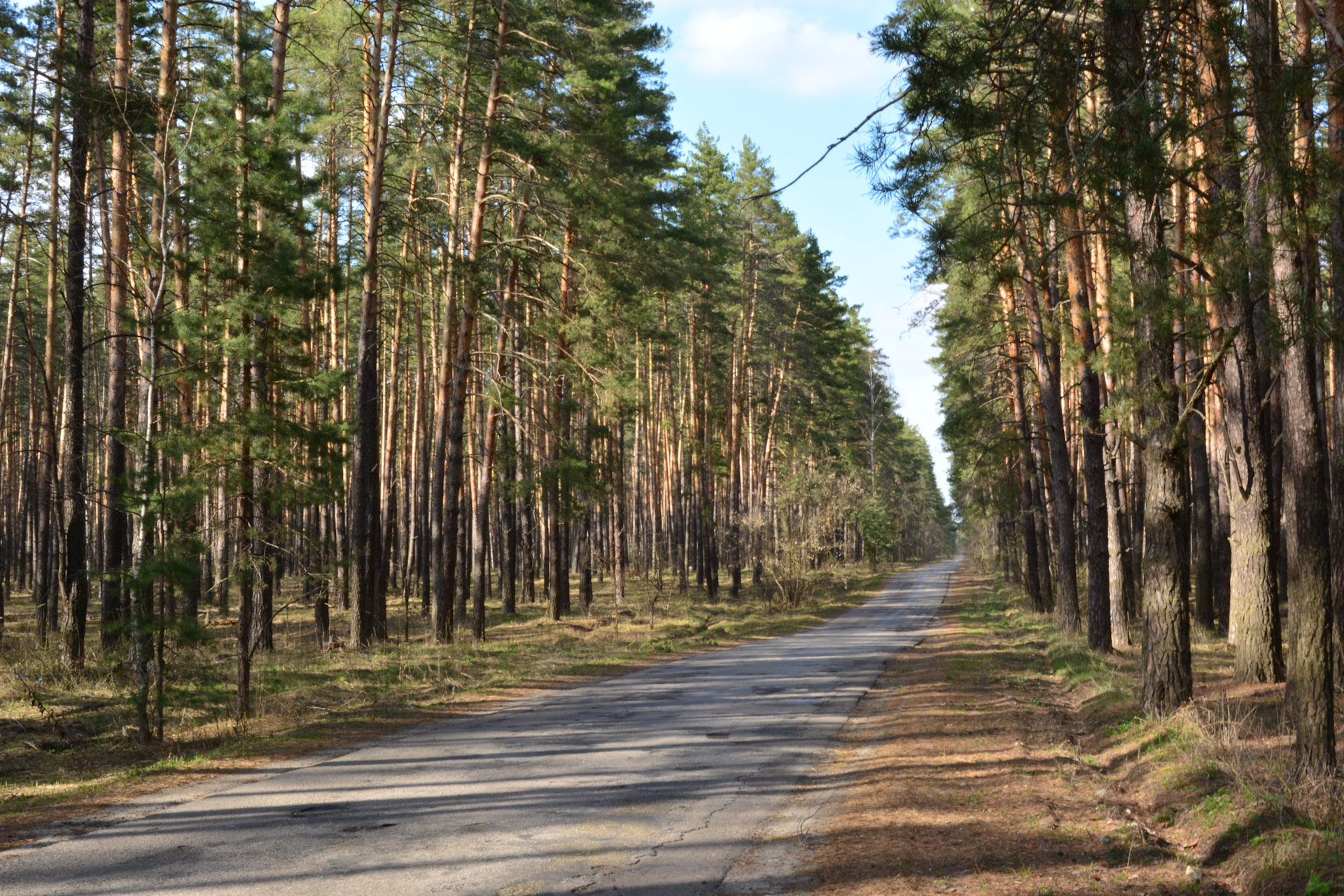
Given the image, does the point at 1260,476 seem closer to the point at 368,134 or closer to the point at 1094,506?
the point at 1094,506

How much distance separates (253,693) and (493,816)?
6864mm

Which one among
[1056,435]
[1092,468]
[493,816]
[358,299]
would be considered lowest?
[493,816]

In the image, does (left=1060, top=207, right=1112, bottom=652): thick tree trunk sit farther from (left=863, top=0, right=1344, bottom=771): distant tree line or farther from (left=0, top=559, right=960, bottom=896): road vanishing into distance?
(left=0, top=559, right=960, bottom=896): road vanishing into distance

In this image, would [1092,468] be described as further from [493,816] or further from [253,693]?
[253,693]

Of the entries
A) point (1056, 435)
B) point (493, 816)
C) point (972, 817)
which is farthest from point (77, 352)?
point (1056, 435)

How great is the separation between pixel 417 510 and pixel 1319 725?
31.1m

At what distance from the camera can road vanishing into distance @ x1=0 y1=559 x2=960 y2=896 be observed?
17.4 feet

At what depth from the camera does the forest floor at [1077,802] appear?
5.33 metres

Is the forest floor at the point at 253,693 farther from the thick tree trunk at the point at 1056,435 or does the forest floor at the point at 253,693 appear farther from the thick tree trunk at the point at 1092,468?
the thick tree trunk at the point at 1092,468

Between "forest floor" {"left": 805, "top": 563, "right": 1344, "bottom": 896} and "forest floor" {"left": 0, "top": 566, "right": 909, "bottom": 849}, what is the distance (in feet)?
19.0

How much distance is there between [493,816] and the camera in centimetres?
673

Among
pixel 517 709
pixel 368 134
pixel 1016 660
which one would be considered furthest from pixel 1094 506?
pixel 368 134

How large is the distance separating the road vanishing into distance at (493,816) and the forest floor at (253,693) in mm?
929

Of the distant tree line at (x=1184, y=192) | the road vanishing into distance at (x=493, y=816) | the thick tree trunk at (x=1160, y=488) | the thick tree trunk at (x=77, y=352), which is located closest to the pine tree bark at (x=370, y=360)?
the thick tree trunk at (x=77, y=352)
